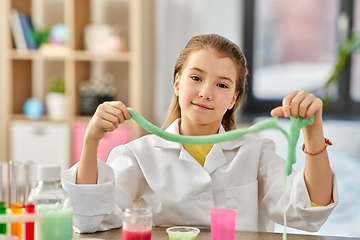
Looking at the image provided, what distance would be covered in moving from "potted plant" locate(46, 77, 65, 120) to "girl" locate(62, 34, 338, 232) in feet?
7.23

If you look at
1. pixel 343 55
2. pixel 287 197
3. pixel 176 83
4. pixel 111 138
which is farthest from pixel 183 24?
pixel 287 197

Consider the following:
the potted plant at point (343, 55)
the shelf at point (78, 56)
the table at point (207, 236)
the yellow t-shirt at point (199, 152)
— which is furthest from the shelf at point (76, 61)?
the table at point (207, 236)

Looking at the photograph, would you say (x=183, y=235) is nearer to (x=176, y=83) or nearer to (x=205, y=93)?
(x=205, y=93)

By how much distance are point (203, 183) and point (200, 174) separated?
34 millimetres

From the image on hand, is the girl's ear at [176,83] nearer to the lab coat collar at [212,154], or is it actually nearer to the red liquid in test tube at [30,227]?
the lab coat collar at [212,154]

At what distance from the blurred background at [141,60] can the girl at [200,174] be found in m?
1.69

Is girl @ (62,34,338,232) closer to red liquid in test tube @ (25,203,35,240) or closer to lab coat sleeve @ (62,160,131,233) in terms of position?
lab coat sleeve @ (62,160,131,233)

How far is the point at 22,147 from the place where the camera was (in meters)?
3.41

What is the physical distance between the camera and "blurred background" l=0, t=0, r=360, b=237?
3295 mm

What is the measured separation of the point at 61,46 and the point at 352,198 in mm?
2370

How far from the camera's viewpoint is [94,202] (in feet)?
3.73

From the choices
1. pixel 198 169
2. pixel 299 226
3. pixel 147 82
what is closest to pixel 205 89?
pixel 198 169

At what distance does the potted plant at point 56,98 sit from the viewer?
3.43 m

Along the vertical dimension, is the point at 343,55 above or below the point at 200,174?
above
